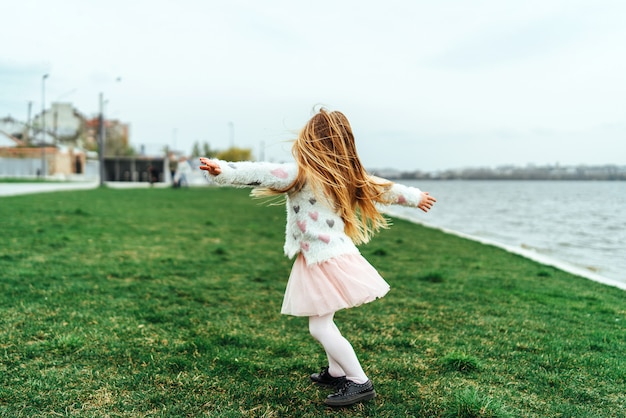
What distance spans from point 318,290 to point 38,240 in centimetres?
847

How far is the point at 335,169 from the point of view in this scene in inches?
158

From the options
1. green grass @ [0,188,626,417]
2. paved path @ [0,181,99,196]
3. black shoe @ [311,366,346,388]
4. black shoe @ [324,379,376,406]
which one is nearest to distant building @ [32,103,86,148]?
paved path @ [0,181,99,196]

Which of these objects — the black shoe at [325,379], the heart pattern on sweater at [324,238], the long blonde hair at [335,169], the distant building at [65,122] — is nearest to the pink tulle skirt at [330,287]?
the heart pattern on sweater at [324,238]

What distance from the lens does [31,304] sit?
6.16 meters

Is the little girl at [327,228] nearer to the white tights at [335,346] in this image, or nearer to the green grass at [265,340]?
the white tights at [335,346]

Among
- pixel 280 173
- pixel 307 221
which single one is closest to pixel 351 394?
pixel 307 221

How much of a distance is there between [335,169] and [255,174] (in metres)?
0.58

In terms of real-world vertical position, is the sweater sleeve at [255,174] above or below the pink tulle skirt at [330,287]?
above

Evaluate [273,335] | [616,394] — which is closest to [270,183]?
[273,335]

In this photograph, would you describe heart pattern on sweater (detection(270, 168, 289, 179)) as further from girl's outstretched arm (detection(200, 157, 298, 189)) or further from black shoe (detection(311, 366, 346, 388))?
black shoe (detection(311, 366, 346, 388))

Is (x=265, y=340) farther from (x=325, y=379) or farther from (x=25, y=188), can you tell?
(x=25, y=188)

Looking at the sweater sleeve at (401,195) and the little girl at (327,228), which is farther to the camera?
the sweater sleeve at (401,195)

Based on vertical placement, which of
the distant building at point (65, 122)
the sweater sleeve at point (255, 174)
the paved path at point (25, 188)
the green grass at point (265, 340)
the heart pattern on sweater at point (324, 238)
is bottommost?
the green grass at point (265, 340)

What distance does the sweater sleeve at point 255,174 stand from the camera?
367 cm
